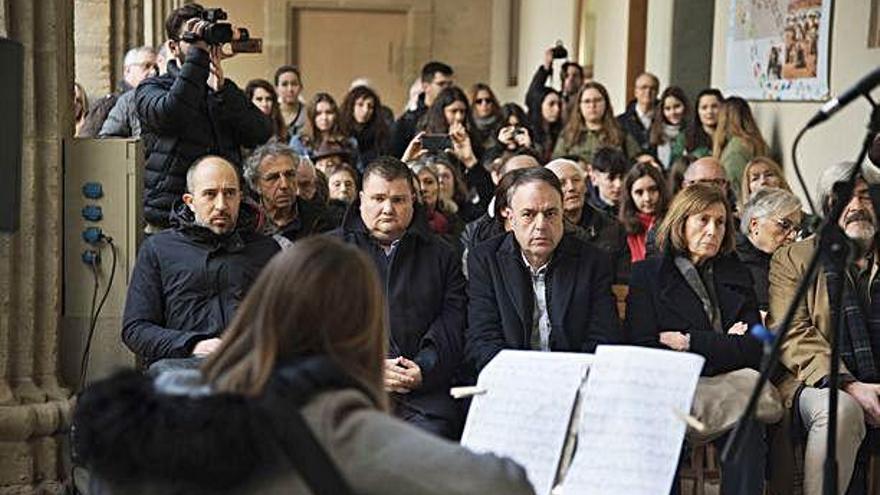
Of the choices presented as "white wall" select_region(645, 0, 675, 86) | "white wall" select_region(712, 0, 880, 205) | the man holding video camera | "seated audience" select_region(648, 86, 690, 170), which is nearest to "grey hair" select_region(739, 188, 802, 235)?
the man holding video camera

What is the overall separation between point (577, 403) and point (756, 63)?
23.9 ft

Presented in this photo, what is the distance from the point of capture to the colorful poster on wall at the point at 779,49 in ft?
31.8

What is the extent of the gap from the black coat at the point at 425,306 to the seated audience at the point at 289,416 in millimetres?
2740

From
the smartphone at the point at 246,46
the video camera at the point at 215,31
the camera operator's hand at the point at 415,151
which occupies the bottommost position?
the camera operator's hand at the point at 415,151

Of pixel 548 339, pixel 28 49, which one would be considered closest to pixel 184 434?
pixel 548 339

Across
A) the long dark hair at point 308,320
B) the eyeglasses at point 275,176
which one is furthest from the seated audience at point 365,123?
the long dark hair at point 308,320

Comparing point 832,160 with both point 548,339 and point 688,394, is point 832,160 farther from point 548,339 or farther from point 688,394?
point 688,394

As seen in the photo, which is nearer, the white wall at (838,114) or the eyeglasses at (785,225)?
the eyeglasses at (785,225)

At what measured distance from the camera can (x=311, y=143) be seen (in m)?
9.58

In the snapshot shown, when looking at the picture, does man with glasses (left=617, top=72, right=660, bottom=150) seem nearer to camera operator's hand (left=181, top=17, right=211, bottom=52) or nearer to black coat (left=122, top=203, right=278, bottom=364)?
camera operator's hand (left=181, top=17, right=211, bottom=52)

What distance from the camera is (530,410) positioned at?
13.0 ft

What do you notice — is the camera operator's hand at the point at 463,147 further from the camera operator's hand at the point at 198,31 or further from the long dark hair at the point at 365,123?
the camera operator's hand at the point at 198,31

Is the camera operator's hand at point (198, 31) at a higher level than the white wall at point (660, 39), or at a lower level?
lower

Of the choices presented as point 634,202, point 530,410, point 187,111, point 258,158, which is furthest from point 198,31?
point 530,410
